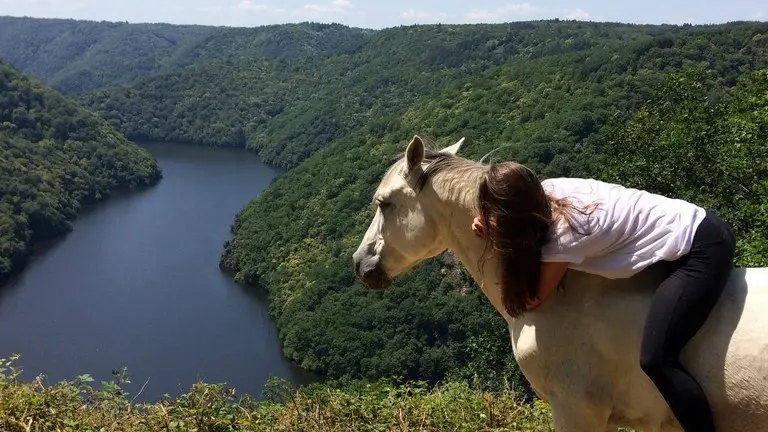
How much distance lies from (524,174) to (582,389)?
2.44 feet

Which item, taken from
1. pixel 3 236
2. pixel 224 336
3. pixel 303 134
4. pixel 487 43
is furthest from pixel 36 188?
pixel 487 43

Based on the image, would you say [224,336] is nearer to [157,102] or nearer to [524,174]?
[524,174]

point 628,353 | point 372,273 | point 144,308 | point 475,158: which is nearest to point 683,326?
point 628,353

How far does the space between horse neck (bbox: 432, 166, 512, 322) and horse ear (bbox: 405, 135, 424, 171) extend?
11cm

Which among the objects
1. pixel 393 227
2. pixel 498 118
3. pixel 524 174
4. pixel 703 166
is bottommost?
pixel 498 118

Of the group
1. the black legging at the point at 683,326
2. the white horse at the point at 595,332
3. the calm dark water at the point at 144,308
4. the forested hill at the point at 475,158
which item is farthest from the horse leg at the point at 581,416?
the calm dark water at the point at 144,308

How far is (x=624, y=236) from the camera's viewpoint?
1983 millimetres

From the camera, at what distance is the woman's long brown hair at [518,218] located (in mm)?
2041

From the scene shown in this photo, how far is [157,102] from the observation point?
119m

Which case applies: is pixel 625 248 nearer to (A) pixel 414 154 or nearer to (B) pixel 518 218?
(B) pixel 518 218

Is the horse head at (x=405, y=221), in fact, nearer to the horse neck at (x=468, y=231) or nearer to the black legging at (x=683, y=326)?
the horse neck at (x=468, y=231)

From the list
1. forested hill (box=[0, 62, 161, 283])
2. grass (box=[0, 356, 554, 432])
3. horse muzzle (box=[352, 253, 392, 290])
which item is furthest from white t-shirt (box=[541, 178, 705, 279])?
forested hill (box=[0, 62, 161, 283])

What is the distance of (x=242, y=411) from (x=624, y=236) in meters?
2.48

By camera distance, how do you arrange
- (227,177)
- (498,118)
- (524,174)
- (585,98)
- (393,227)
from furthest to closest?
(227,177) < (498,118) < (585,98) < (393,227) < (524,174)
